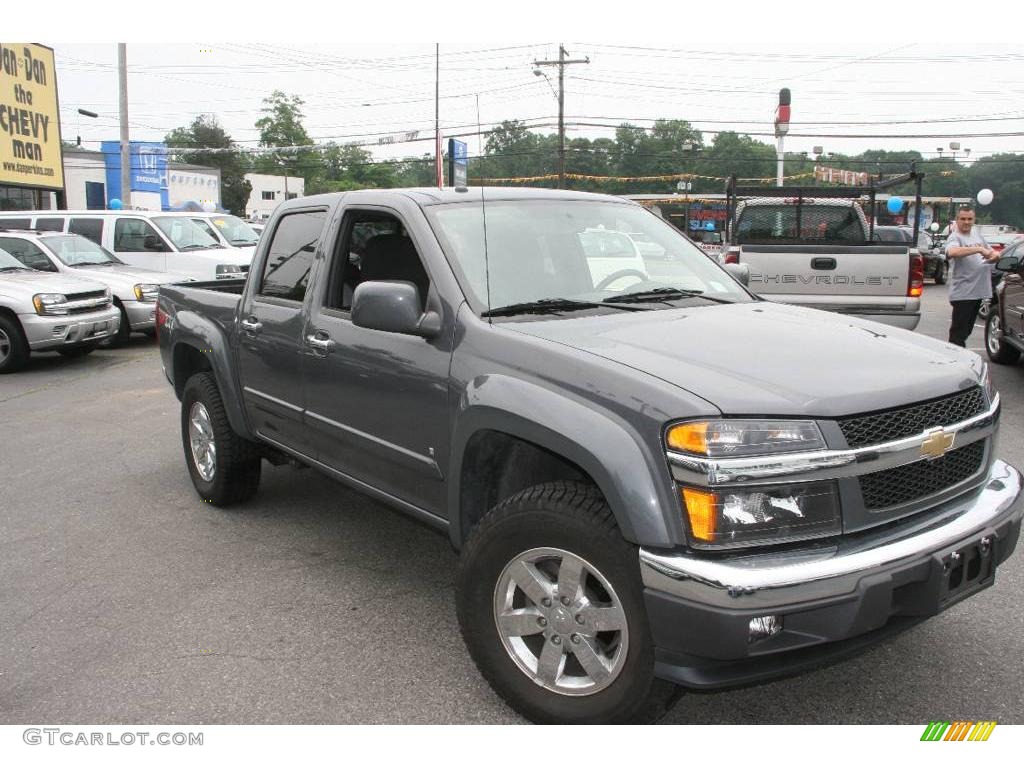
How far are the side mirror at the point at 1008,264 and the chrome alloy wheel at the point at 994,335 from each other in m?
0.65

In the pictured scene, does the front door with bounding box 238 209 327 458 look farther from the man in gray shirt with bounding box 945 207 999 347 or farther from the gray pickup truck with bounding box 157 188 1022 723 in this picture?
the man in gray shirt with bounding box 945 207 999 347

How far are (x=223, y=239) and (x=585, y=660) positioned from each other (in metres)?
14.2

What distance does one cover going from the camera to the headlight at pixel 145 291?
41.5 ft

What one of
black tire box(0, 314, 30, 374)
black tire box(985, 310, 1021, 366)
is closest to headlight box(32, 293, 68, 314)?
black tire box(0, 314, 30, 374)

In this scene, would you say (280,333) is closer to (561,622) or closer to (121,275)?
(561,622)

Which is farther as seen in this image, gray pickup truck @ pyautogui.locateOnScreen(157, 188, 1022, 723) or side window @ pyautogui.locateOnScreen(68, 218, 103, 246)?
side window @ pyautogui.locateOnScreen(68, 218, 103, 246)

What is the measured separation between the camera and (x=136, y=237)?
1466cm

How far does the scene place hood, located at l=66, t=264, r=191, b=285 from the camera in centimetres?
1266

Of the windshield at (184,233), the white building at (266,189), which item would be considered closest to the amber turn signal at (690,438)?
the windshield at (184,233)

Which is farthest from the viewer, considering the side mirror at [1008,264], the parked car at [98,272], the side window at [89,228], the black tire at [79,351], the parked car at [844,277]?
the side window at [89,228]

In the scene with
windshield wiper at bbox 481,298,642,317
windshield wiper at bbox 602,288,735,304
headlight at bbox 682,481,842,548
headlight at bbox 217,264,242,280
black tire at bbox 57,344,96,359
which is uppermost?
windshield wiper at bbox 602,288,735,304

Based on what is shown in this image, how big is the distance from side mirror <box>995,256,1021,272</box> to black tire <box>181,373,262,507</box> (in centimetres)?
801

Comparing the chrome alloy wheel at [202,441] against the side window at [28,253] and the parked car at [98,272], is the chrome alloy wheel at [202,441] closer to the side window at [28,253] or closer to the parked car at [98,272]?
the parked car at [98,272]

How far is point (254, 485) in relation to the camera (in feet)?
17.6
